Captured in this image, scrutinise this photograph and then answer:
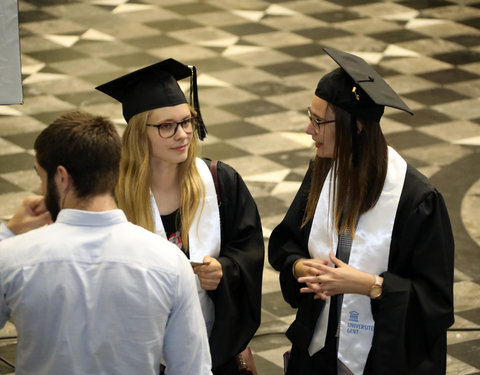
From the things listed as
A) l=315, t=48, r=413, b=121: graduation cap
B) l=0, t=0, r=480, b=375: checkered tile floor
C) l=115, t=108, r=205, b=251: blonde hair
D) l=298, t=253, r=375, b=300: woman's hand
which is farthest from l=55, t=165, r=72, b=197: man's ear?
l=0, t=0, r=480, b=375: checkered tile floor

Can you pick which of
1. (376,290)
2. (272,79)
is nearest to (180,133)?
(376,290)

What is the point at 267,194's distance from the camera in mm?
8172

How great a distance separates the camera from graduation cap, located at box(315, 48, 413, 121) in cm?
411

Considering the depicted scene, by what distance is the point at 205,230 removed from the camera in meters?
4.39

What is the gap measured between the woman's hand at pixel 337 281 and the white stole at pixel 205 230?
0.48 metres

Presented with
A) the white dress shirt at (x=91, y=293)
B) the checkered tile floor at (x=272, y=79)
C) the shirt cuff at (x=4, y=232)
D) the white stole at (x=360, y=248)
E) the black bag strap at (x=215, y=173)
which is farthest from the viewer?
the checkered tile floor at (x=272, y=79)

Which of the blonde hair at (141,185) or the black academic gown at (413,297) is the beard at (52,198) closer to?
the blonde hair at (141,185)

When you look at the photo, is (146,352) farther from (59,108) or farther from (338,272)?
(59,108)

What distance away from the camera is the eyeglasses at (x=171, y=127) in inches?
171

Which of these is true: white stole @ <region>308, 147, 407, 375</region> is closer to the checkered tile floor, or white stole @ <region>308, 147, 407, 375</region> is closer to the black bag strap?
the black bag strap

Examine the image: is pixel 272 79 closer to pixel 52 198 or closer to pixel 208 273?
pixel 208 273

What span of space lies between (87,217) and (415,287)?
1.58 m

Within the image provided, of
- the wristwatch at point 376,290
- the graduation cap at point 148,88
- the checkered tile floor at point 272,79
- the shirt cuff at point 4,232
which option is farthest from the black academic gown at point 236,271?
the checkered tile floor at point 272,79

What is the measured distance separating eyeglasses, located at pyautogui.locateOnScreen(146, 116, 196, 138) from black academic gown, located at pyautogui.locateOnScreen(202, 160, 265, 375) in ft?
0.71
